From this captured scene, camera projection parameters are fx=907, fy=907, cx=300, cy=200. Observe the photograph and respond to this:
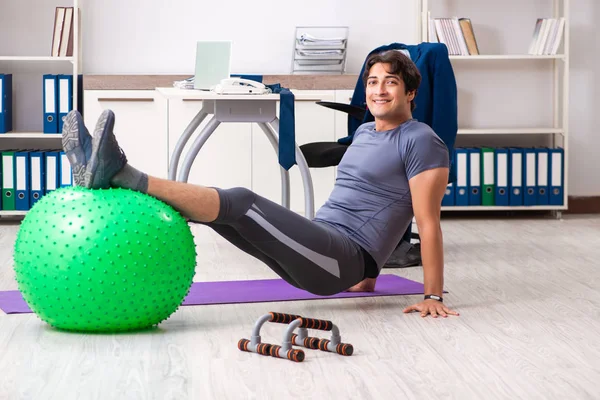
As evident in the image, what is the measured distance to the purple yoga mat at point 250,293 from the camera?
9.59ft

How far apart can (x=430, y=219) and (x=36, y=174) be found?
114 inches

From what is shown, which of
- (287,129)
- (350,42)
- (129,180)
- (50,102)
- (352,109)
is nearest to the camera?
(129,180)

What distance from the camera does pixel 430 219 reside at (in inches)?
106

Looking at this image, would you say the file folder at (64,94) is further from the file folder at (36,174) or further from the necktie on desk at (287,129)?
the necktie on desk at (287,129)

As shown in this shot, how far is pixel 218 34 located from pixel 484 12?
1578mm

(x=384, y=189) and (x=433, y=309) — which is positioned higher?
(x=384, y=189)

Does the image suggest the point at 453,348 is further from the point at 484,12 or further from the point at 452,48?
the point at 484,12

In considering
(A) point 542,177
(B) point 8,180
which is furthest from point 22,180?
(A) point 542,177

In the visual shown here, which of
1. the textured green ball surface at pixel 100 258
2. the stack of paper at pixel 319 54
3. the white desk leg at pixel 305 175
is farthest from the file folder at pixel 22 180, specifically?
the textured green ball surface at pixel 100 258

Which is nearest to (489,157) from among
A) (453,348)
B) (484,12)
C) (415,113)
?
(484,12)

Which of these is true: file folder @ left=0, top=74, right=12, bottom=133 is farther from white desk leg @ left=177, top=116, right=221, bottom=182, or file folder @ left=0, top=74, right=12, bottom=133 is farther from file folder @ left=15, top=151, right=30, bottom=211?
white desk leg @ left=177, top=116, right=221, bottom=182

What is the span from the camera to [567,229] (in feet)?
15.8

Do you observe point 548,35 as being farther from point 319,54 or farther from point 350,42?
point 319,54

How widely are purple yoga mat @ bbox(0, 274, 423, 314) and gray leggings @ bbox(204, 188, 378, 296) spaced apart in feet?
1.11
